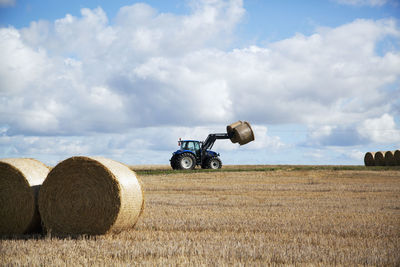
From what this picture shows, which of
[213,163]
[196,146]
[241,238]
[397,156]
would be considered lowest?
[241,238]

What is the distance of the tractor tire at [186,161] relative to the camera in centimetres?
2589

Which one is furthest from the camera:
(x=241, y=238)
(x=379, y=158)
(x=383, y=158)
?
(x=379, y=158)

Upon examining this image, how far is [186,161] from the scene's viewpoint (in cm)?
2608

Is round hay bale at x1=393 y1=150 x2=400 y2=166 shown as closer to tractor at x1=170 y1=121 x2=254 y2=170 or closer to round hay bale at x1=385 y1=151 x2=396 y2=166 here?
round hay bale at x1=385 y1=151 x2=396 y2=166

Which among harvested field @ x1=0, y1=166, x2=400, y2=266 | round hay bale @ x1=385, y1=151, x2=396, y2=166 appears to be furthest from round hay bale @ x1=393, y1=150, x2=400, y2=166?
harvested field @ x1=0, y1=166, x2=400, y2=266

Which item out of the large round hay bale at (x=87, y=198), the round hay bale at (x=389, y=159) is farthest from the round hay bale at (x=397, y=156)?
the large round hay bale at (x=87, y=198)

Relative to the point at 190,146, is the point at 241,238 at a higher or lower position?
lower

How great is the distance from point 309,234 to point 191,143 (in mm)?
19288

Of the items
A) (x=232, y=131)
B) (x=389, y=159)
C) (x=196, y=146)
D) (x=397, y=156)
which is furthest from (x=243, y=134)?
(x=389, y=159)


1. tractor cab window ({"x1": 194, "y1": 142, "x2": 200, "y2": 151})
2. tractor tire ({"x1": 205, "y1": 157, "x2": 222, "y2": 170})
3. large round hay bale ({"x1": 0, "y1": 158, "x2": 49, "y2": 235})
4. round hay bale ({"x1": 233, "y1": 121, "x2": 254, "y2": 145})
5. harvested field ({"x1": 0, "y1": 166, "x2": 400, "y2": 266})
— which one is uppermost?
round hay bale ({"x1": 233, "y1": 121, "x2": 254, "y2": 145})

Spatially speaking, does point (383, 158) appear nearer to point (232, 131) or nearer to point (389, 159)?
point (389, 159)

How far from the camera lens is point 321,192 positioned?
15836mm

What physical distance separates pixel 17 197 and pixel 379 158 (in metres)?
33.9

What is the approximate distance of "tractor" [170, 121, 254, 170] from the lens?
85.5ft
